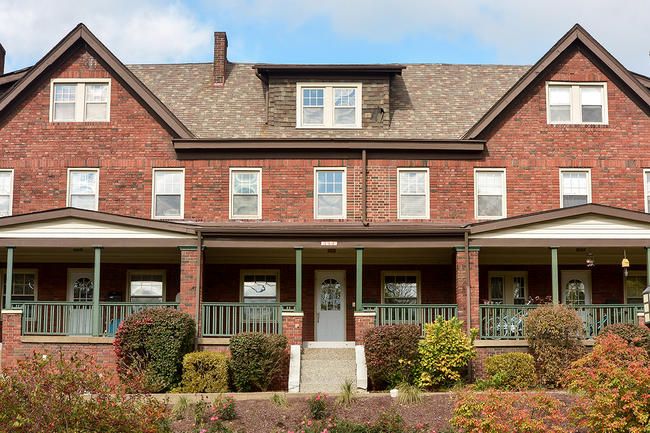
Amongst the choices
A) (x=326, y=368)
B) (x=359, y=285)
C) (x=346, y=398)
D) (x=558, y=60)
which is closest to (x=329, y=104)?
(x=359, y=285)

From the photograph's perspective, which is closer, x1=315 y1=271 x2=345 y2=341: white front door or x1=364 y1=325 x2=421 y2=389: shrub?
x1=364 y1=325 x2=421 y2=389: shrub

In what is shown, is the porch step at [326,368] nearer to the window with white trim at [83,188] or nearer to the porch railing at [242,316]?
the porch railing at [242,316]

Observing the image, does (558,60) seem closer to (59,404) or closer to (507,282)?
(507,282)

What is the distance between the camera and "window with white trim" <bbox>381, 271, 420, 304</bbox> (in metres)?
20.5

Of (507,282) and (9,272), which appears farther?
(507,282)

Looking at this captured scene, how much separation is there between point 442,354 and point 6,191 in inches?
525

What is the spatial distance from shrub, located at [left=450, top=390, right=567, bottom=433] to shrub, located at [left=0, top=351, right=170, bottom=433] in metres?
4.69

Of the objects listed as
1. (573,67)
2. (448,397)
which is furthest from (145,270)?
(573,67)

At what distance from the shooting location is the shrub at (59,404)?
8.31 meters

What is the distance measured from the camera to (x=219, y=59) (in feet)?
76.6

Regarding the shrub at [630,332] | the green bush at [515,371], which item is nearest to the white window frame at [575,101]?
the shrub at [630,332]

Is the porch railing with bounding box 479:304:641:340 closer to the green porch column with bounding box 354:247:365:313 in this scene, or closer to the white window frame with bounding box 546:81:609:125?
the green porch column with bounding box 354:247:365:313

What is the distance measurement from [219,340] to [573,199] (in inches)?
430

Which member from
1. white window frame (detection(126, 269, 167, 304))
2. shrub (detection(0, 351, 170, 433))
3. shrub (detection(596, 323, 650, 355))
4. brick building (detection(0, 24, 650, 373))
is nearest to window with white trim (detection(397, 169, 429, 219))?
brick building (detection(0, 24, 650, 373))
